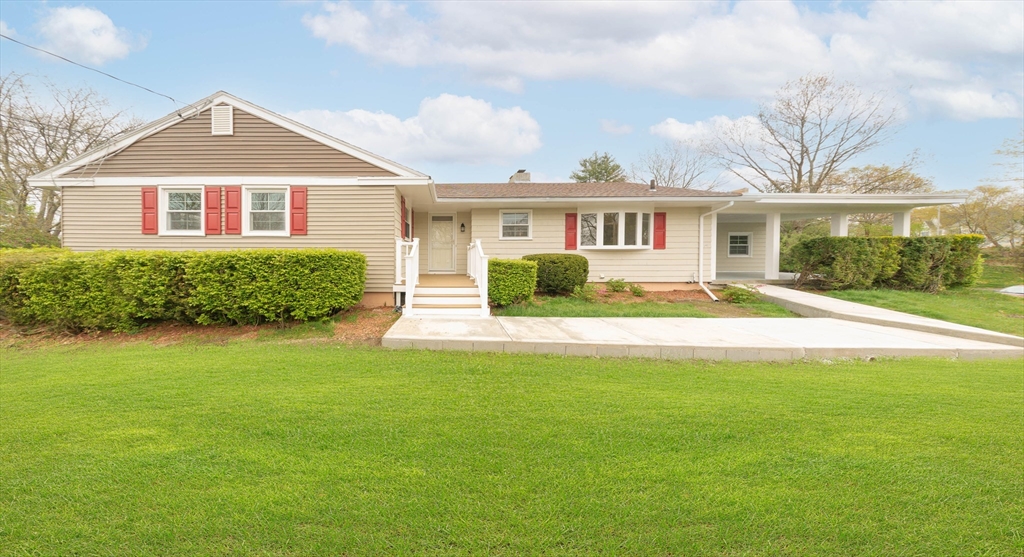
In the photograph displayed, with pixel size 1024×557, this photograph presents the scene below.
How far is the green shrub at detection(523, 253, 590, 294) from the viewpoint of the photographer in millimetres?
10492

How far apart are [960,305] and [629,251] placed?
8212mm

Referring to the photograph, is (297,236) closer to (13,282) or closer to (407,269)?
(407,269)

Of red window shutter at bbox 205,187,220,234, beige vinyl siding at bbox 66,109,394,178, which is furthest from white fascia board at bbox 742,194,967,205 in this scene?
red window shutter at bbox 205,187,220,234

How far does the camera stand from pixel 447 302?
866 cm

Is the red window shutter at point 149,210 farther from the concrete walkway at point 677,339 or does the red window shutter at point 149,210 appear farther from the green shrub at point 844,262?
the green shrub at point 844,262

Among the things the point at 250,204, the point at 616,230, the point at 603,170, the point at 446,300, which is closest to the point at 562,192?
the point at 616,230

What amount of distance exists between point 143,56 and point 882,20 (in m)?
20.7

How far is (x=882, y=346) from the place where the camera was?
6.00m

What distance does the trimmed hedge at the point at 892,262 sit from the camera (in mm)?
12070

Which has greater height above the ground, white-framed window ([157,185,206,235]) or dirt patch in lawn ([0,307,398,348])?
white-framed window ([157,185,206,235])

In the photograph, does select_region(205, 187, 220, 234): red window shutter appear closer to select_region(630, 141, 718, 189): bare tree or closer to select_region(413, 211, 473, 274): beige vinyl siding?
select_region(413, 211, 473, 274): beige vinyl siding

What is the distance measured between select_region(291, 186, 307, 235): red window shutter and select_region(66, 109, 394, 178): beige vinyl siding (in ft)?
1.51

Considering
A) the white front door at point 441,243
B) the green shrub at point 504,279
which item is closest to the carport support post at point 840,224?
the green shrub at point 504,279

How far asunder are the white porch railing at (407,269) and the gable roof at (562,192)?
280 cm
